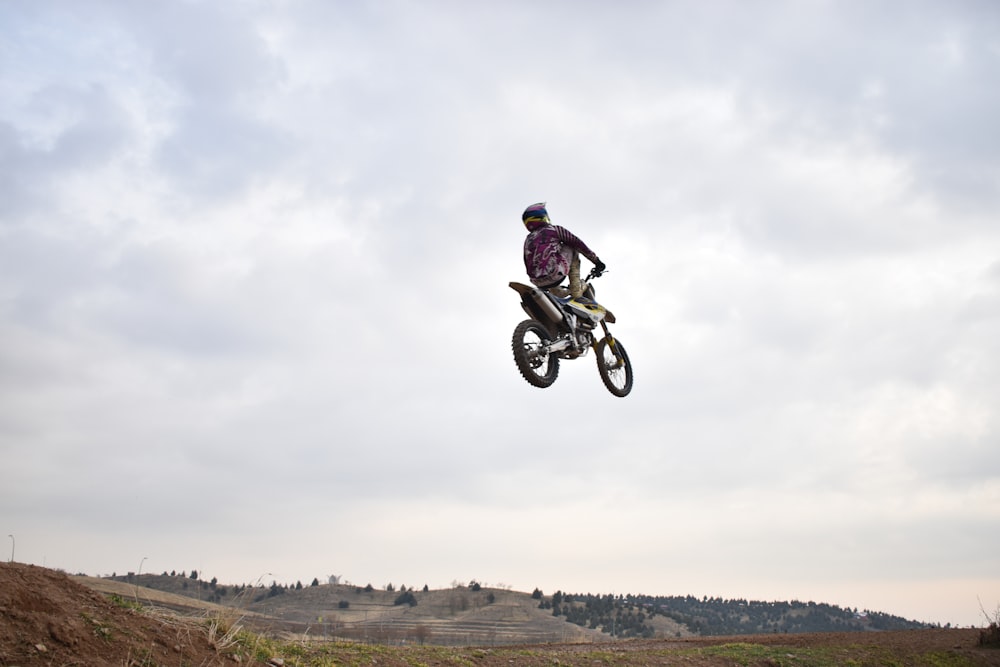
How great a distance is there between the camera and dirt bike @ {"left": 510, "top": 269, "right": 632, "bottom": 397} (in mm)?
14266

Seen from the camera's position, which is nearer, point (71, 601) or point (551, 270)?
point (71, 601)

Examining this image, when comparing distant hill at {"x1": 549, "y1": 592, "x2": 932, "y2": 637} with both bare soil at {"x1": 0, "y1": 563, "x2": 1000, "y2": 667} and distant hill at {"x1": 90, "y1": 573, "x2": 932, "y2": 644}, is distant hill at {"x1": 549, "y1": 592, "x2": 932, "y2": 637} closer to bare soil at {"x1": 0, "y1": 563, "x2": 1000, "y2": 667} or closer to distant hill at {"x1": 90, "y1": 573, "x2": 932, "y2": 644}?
distant hill at {"x1": 90, "y1": 573, "x2": 932, "y2": 644}

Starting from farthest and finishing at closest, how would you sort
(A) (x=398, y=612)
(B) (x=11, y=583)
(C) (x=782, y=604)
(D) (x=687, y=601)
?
(D) (x=687, y=601), (C) (x=782, y=604), (A) (x=398, y=612), (B) (x=11, y=583)

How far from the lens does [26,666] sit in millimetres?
8734

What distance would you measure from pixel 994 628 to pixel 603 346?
836 inches

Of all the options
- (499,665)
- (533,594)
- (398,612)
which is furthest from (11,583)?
(533,594)

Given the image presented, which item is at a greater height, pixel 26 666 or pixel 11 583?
pixel 11 583

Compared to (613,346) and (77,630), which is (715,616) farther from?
(77,630)

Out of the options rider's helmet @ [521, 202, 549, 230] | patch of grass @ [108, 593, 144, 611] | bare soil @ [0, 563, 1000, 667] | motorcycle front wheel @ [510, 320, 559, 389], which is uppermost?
rider's helmet @ [521, 202, 549, 230]

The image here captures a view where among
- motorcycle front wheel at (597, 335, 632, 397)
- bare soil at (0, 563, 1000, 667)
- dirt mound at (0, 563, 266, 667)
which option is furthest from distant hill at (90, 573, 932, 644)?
dirt mound at (0, 563, 266, 667)

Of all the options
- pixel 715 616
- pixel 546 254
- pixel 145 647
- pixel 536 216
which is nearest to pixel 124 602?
pixel 145 647

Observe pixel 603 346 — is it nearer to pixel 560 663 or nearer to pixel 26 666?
pixel 560 663

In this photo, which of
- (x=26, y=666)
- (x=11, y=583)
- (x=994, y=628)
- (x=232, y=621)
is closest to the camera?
(x=26, y=666)

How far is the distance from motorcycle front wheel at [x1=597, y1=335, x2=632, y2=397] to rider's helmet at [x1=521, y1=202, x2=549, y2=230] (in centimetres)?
291
